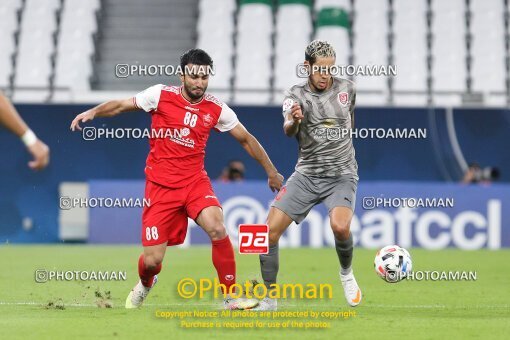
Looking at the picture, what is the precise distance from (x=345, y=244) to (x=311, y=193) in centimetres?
54

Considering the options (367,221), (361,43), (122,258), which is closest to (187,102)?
(122,258)

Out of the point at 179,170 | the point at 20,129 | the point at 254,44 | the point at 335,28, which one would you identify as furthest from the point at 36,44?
the point at 20,129

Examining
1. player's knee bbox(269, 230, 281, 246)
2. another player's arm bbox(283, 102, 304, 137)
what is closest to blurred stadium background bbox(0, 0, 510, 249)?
player's knee bbox(269, 230, 281, 246)

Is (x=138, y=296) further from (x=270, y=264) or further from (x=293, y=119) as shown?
(x=293, y=119)

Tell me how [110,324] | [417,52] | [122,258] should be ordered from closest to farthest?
1. [110,324]
2. [122,258]
3. [417,52]

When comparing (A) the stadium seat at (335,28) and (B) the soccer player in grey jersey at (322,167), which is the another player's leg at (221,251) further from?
(A) the stadium seat at (335,28)

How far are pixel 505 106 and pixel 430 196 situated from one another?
6.64 ft

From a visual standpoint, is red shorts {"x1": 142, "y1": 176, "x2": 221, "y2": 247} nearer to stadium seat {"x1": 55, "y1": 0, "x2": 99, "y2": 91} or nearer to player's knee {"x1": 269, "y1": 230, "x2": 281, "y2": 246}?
player's knee {"x1": 269, "y1": 230, "x2": 281, "y2": 246}

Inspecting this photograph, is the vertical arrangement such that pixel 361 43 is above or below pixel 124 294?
above

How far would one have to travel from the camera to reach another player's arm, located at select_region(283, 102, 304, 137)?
9562 mm

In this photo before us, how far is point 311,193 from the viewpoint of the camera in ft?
33.7

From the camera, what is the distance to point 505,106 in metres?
19.7

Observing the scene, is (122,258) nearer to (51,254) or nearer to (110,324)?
(51,254)

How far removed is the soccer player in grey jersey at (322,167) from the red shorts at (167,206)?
0.78 metres
